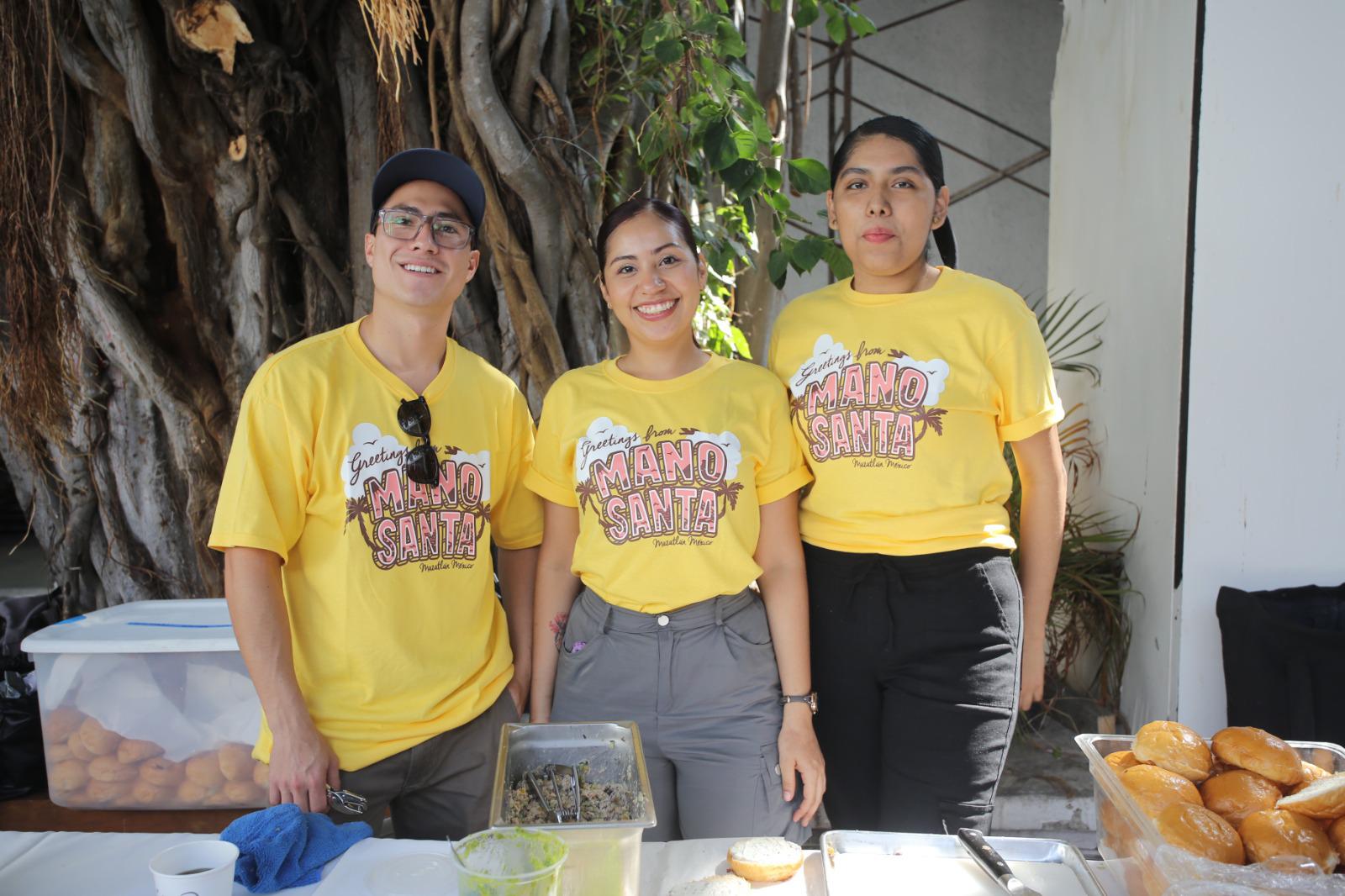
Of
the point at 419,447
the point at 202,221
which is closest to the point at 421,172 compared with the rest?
the point at 419,447

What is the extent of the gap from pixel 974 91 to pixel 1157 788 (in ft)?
23.5

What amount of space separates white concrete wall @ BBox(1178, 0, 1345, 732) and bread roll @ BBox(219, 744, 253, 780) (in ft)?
8.10

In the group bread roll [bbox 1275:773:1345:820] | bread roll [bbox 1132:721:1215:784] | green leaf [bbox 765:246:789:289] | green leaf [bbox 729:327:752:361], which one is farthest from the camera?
green leaf [bbox 729:327:752:361]

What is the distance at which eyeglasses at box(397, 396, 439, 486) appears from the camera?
1.67m

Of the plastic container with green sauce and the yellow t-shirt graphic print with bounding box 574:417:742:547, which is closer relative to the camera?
the plastic container with green sauce

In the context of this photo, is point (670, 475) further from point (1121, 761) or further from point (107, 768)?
point (107, 768)

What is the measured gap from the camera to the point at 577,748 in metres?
1.33

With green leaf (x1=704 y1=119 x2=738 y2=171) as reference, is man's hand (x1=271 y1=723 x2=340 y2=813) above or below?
below

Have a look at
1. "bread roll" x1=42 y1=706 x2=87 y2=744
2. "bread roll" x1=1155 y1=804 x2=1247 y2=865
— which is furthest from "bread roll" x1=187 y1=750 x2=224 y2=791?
"bread roll" x1=1155 y1=804 x2=1247 y2=865

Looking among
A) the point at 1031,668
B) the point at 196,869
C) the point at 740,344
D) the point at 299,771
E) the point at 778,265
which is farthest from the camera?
the point at 740,344

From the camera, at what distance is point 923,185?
72.4 inches

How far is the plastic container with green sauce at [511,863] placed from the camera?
3.31ft

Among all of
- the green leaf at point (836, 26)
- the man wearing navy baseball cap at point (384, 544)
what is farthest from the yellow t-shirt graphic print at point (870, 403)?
the green leaf at point (836, 26)

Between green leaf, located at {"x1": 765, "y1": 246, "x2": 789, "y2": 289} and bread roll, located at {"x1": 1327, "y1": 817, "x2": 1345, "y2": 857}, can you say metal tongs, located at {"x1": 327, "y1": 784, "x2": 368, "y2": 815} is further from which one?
green leaf, located at {"x1": 765, "y1": 246, "x2": 789, "y2": 289}
